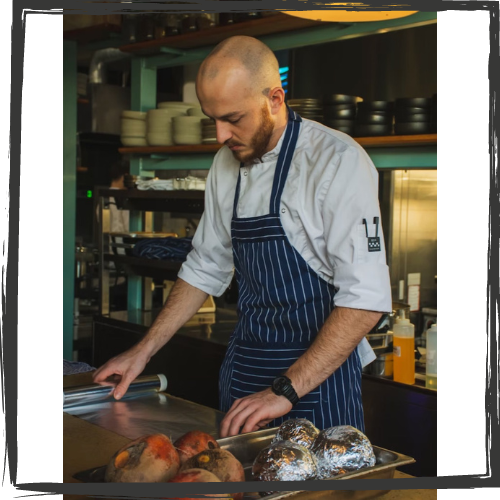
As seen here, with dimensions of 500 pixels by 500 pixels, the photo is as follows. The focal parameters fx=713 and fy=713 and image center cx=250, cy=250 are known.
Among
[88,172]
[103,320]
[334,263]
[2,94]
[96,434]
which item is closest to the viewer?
[2,94]

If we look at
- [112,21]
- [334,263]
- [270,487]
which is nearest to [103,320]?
[112,21]

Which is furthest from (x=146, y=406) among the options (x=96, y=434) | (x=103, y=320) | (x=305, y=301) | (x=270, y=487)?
(x=103, y=320)

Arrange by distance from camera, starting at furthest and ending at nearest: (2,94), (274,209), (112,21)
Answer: (112,21) → (274,209) → (2,94)

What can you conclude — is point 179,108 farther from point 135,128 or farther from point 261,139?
point 261,139

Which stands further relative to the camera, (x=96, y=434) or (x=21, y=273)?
(x=96, y=434)

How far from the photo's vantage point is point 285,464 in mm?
1011

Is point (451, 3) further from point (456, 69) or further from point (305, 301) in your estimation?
point (305, 301)

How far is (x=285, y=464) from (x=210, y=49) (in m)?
3.29

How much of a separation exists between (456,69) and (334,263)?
1.04 metres

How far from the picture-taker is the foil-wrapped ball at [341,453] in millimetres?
1052

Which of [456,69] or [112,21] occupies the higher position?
[112,21]

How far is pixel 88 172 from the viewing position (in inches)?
288

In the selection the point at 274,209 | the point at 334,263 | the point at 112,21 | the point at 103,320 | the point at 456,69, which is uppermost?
the point at 112,21

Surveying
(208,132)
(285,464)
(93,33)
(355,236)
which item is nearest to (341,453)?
(285,464)
